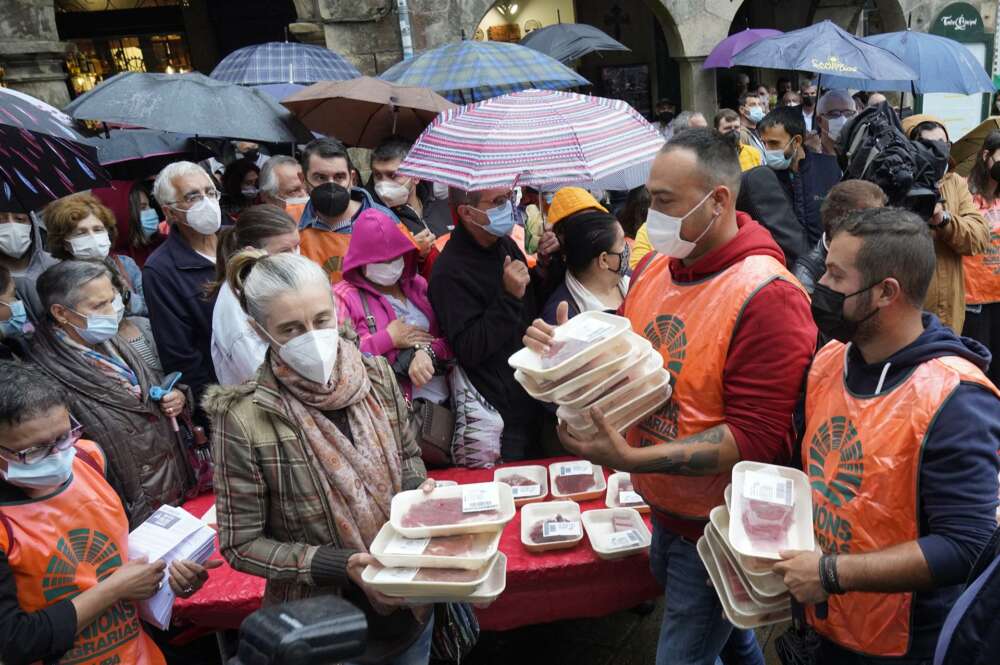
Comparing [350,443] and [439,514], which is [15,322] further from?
[439,514]

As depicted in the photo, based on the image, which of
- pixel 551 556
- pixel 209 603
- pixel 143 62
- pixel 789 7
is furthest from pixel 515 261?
pixel 789 7

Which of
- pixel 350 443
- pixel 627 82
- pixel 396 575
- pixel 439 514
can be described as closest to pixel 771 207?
pixel 439 514

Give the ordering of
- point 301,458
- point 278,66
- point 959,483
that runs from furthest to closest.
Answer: point 278,66
point 301,458
point 959,483

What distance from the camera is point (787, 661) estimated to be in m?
2.32

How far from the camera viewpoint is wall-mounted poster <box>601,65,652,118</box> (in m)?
16.3

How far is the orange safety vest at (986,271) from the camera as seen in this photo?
189 inches

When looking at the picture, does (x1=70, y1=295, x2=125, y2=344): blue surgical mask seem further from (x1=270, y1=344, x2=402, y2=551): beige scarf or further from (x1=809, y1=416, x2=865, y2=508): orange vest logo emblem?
(x1=809, y1=416, x2=865, y2=508): orange vest logo emblem

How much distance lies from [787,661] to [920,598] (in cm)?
61

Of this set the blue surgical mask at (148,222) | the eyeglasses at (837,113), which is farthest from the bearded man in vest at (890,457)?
the blue surgical mask at (148,222)

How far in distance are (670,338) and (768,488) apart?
0.58 meters

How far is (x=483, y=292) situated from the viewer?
11.4 ft

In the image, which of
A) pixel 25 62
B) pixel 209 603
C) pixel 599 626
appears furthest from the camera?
pixel 25 62

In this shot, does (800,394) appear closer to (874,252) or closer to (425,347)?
(874,252)

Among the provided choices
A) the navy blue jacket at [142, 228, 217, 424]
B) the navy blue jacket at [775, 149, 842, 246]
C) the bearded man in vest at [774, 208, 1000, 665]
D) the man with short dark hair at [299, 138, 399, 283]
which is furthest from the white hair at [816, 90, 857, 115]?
the navy blue jacket at [142, 228, 217, 424]
